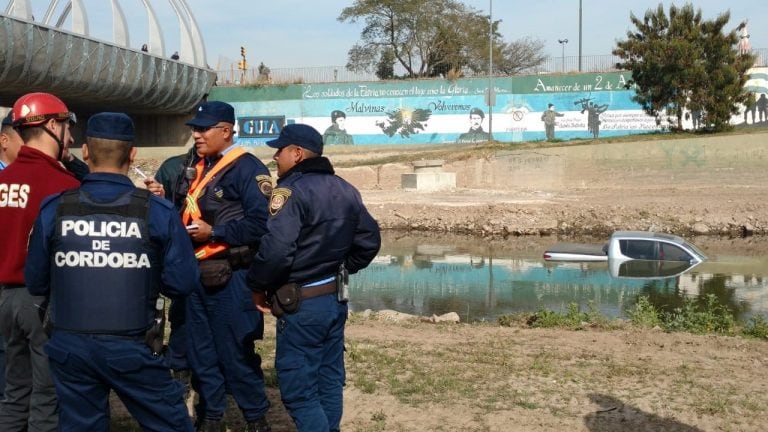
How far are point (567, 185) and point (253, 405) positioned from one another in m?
29.7

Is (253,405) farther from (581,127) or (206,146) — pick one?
(581,127)

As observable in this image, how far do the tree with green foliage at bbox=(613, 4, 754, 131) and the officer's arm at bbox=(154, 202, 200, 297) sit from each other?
34823mm

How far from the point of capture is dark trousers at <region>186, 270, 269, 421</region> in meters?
5.15

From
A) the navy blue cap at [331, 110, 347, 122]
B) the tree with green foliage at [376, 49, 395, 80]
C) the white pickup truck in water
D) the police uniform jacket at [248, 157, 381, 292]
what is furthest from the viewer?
the tree with green foliage at [376, 49, 395, 80]

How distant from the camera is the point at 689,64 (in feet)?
118

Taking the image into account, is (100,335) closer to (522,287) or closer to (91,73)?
(522,287)

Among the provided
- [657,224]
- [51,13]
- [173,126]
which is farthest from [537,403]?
[173,126]

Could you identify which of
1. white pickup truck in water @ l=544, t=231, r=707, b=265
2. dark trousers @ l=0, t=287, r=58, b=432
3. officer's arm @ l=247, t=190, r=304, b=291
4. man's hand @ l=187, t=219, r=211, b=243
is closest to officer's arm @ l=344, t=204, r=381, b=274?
officer's arm @ l=247, t=190, r=304, b=291

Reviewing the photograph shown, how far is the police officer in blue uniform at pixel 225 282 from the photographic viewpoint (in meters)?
5.13

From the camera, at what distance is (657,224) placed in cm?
2719

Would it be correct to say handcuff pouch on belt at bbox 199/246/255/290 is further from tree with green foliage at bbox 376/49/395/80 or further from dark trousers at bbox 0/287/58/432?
tree with green foliage at bbox 376/49/395/80

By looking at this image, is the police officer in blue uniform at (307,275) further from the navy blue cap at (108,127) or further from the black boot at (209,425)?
the navy blue cap at (108,127)

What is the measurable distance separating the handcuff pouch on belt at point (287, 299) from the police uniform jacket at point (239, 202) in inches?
24.4

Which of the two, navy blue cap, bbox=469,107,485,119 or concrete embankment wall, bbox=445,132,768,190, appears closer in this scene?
concrete embankment wall, bbox=445,132,768,190
